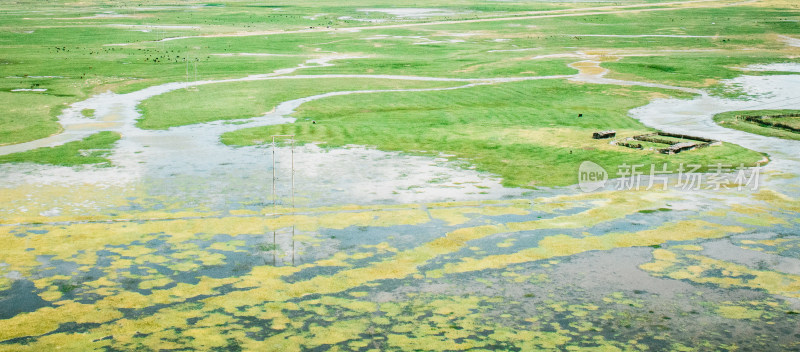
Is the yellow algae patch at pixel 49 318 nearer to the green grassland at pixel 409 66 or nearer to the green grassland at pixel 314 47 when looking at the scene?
the green grassland at pixel 409 66

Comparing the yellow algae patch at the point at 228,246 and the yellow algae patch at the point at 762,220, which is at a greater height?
the yellow algae patch at the point at 762,220

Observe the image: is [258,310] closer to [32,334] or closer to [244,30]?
[32,334]

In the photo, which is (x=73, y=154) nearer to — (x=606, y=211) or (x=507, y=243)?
(x=507, y=243)

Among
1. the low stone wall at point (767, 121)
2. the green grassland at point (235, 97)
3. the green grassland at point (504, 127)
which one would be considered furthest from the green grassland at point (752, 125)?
the green grassland at point (235, 97)

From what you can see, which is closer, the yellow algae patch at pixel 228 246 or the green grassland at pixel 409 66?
the yellow algae patch at pixel 228 246

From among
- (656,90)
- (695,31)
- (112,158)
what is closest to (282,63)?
(656,90)

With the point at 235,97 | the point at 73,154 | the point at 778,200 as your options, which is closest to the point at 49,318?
the point at 73,154
